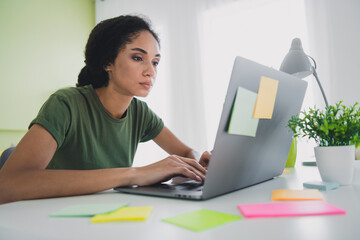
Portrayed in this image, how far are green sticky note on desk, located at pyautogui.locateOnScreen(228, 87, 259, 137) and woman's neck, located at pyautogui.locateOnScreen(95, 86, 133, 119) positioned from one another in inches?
32.9

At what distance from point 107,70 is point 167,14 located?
2.34 m

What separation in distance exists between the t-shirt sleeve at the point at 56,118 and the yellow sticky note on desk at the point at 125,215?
0.53 meters

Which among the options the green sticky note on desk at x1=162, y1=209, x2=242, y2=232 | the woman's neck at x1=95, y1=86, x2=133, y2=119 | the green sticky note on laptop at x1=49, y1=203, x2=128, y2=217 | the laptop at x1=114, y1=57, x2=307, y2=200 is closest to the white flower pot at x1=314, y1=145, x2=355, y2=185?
the laptop at x1=114, y1=57, x2=307, y2=200

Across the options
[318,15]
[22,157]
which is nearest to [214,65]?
[318,15]

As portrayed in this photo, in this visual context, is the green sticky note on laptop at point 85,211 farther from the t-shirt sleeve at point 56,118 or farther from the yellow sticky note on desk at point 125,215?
the t-shirt sleeve at point 56,118

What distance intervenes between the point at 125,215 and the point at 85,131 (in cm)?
77

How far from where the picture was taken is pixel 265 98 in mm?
568

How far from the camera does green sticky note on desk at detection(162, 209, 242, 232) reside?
35 cm

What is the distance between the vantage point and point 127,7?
12.1 ft

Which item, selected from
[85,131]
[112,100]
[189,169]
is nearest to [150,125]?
[112,100]

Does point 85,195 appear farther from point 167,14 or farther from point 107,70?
point 167,14

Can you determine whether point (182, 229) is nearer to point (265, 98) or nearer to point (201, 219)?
point (201, 219)

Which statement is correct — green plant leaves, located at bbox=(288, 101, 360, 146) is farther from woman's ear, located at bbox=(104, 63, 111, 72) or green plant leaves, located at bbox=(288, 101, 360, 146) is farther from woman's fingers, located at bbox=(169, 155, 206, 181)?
woman's ear, located at bbox=(104, 63, 111, 72)

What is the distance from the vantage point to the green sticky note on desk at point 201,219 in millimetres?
347
